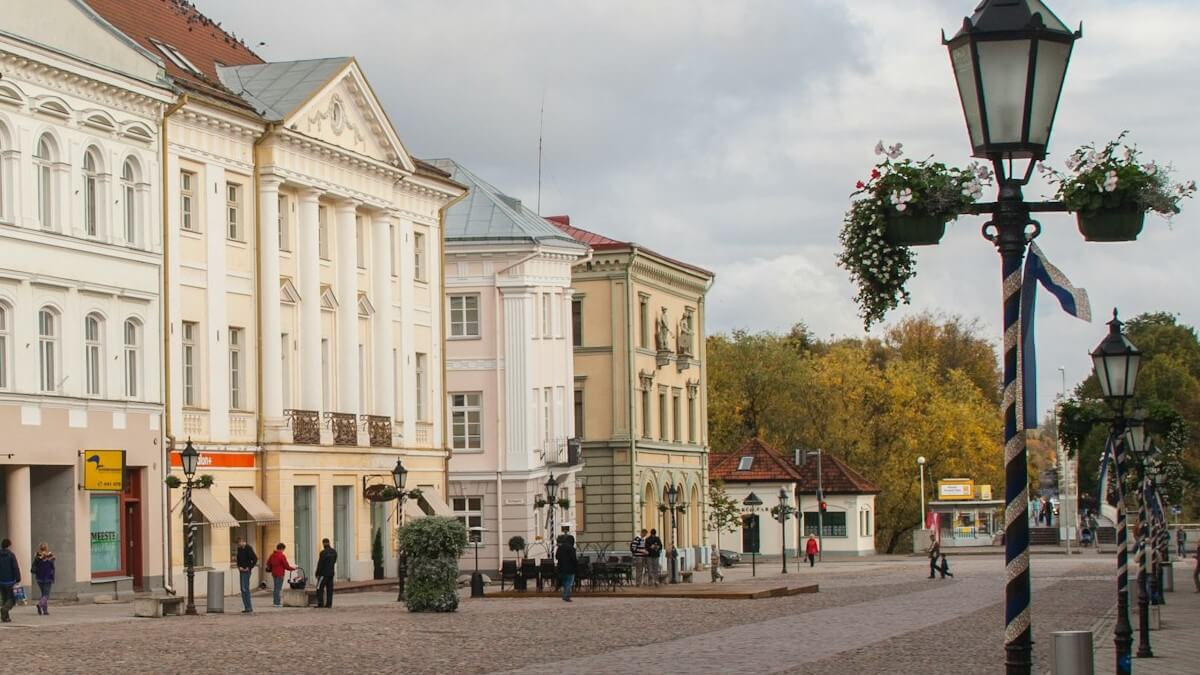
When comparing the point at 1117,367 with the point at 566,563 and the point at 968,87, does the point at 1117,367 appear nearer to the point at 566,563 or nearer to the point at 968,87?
the point at 968,87

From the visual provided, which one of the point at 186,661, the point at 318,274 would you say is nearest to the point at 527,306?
the point at 318,274

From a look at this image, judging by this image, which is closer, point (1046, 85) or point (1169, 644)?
point (1046, 85)

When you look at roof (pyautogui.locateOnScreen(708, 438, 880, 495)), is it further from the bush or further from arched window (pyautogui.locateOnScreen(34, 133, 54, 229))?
arched window (pyautogui.locateOnScreen(34, 133, 54, 229))

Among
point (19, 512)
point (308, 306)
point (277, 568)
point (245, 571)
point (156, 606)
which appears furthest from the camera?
point (308, 306)

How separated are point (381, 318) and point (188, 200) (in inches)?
410

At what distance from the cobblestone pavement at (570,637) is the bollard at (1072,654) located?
512 inches

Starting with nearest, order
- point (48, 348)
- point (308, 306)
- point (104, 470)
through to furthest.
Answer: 1. point (48, 348)
2. point (104, 470)
3. point (308, 306)

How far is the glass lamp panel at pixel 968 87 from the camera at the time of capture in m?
9.48

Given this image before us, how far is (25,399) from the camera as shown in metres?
40.0

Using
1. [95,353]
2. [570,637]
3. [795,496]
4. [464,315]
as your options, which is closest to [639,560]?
[464,315]

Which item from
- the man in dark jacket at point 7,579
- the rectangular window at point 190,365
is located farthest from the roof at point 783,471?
the man in dark jacket at point 7,579

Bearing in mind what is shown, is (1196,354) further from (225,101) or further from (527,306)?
(225,101)

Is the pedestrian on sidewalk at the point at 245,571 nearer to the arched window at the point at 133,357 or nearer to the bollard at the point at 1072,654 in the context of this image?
the arched window at the point at 133,357

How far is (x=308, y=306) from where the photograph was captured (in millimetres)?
51562
